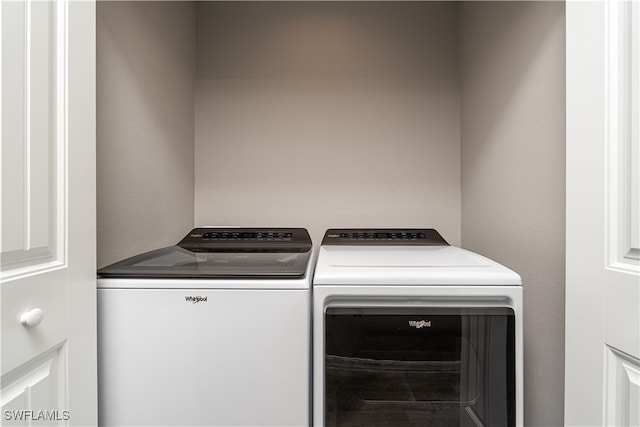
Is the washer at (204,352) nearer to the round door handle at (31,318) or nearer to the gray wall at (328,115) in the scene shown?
the round door handle at (31,318)

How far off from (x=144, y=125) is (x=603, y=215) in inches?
57.9

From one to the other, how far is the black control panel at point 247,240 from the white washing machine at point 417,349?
0.49 meters

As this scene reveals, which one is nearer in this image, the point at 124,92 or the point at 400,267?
the point at 400,267

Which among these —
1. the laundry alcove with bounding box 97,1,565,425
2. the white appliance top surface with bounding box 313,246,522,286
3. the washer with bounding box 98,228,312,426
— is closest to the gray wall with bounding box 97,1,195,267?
the laundry alcove with bounding box 97,1,565,425

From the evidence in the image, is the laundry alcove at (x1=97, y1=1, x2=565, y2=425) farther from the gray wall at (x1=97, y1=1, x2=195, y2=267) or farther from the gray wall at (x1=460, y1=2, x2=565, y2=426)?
the gray wall at (x1=460, y1=2, x2=565, y2=426)

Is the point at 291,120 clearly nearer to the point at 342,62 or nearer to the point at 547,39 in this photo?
the point at 342,62

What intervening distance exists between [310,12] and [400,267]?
1485 mm

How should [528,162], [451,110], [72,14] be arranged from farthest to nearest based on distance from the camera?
A: [451,110]
[528,162]
[72,14]

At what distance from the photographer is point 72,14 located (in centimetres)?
86

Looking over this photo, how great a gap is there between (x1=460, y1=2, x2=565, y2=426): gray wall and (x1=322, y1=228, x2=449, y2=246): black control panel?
221 millimetres

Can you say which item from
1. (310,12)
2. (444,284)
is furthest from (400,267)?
(310,12)

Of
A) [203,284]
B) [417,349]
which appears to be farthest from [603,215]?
[203,284]

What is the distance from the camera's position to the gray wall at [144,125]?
47.8 inches

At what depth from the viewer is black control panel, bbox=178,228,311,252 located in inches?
61.1
